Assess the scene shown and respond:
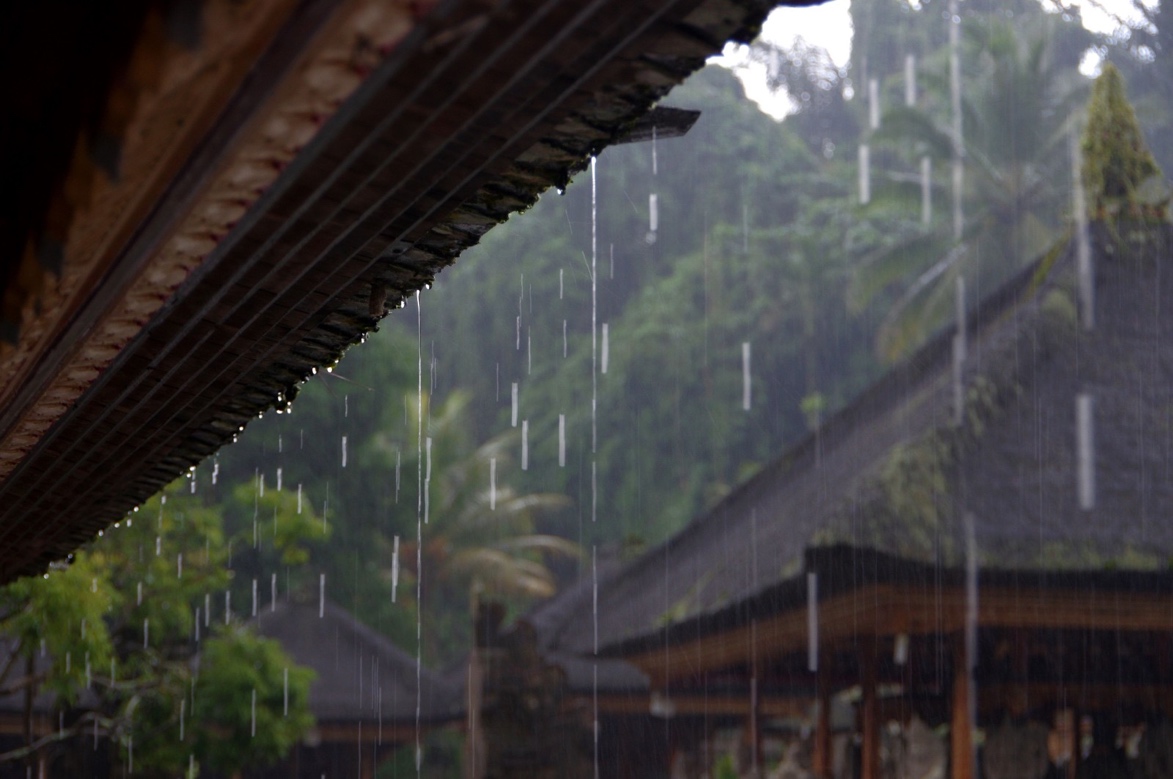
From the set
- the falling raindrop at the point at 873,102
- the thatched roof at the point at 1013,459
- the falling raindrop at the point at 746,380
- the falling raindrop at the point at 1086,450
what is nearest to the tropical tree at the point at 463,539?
the falling raindrop at the point at 746,380

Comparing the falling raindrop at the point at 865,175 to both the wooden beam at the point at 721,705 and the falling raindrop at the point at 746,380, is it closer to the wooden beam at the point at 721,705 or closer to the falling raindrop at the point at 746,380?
the falling raindrop at the point at 746,380

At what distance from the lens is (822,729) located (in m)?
7.61

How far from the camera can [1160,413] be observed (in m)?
7.38

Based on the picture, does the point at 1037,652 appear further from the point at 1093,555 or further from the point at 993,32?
the point at 993,32

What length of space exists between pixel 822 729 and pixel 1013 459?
1.96m

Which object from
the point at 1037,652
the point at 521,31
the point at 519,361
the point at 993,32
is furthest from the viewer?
the point at 519,361

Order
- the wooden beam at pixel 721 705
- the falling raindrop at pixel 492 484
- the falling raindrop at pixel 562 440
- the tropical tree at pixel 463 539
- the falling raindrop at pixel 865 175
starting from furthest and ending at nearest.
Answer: the falling raindrop at pixel 562 440
the falling raindrop at pixel 492 484
the tropical tree at pixel 463 539
the falling raindrop at pixel 865 175
the wooden beam at pixel 721 705

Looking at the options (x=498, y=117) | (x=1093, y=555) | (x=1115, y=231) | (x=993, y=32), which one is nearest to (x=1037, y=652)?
(x=1093, y=555)

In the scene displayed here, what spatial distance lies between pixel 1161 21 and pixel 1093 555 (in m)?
22.1

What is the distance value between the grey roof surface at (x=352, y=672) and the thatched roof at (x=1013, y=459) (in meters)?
6.98

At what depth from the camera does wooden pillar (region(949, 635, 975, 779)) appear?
5934 millimetres

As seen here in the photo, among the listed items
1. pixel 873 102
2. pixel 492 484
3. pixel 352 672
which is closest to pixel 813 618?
pixel 352 672

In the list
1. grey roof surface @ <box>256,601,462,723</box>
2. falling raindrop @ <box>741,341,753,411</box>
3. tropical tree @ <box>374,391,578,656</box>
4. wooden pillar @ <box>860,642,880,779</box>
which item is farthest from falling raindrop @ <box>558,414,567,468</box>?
wooden pillar @ <box>860,642,880,779</box>

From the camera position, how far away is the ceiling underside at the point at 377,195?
4.17ft
